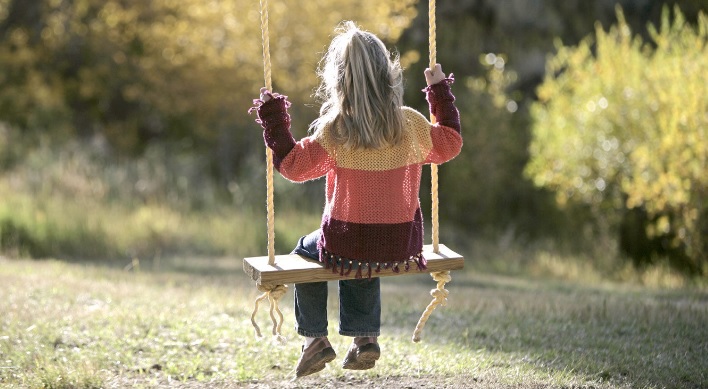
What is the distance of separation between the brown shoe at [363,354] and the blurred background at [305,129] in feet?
16.8

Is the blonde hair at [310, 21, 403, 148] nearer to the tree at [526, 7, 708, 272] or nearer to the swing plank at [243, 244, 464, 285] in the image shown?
the swing plank at [243, 244, 464, 285]

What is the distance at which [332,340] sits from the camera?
196 inches

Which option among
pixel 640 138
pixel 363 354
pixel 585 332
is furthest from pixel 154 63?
pixel 363 354

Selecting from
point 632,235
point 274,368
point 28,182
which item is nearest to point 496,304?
point 274,368

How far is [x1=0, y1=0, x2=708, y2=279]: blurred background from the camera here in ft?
29.1

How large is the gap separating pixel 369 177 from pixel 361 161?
0.07 metres

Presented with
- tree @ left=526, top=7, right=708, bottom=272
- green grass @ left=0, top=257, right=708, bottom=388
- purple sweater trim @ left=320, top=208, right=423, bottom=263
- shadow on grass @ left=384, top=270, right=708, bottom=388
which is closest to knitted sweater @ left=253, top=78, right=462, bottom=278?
purple sweater trim @ left=320, top=208, right=423, bottom=263

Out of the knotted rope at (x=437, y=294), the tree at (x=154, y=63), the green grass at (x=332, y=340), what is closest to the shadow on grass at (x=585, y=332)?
the green grass at (x=332, y=340)

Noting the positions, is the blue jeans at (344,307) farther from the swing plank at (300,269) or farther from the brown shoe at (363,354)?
the swing plank at (300,269)

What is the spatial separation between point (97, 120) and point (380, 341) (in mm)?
10411

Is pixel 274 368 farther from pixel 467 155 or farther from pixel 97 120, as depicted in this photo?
pixel 97 120

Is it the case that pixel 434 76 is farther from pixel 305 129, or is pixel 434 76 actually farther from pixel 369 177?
pixel 305 129

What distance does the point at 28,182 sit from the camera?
32.6ft

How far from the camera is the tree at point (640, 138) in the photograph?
8.09 metres
